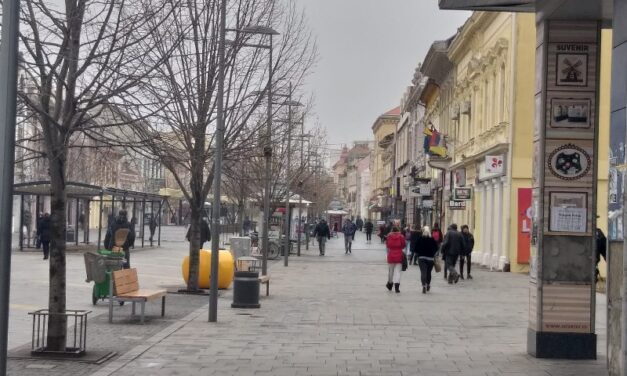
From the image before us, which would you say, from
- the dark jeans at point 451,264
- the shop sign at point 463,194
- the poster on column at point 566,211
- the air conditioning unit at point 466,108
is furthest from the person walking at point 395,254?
the air conditioning unit at point 466,108

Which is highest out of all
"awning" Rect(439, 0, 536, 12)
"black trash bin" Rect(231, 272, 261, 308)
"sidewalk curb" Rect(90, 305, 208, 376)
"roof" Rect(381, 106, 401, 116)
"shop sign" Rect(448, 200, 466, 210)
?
"roof" Rect(381, 106, 401, 116)

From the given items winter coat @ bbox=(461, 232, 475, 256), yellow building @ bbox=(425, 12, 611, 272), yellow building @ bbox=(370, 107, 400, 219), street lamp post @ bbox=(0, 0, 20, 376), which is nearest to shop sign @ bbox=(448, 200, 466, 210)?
yellow building @ bbox=(425, 12, 611, 272)

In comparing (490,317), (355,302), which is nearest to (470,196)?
(355,302)

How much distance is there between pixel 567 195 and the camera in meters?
11.6

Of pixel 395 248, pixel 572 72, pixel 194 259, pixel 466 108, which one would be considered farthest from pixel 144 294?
pixel 466 108

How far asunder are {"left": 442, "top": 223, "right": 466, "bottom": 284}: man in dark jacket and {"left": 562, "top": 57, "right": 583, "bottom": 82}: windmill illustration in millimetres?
14952

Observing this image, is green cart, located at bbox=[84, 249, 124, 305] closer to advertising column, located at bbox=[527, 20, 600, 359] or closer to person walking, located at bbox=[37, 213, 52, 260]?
advertising column, located at bbox=[527, 20, 600, 359]

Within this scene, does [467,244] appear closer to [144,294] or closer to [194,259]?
[194,259]

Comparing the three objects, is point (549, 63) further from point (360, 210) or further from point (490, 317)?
point (360, 210)

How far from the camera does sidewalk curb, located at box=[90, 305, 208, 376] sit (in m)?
10.8

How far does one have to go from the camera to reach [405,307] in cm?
1942

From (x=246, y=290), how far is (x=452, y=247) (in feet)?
31.5

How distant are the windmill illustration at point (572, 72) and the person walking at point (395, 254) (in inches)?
462

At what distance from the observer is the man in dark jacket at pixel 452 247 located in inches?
1041
